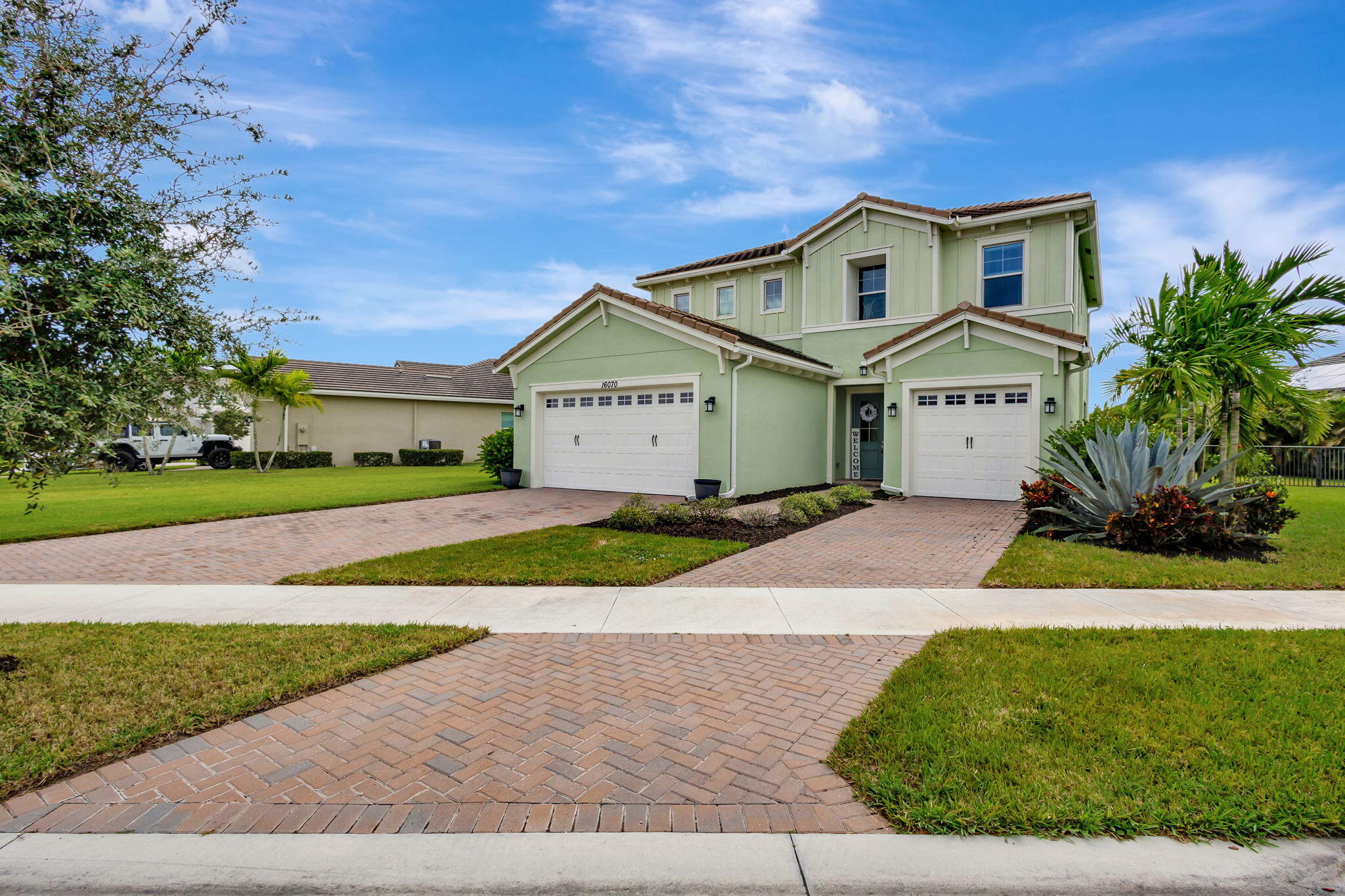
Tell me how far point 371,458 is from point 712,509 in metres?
21.7

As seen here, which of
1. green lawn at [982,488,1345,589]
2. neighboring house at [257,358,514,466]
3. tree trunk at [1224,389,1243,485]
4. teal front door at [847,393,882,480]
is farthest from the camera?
neighboring house at [257,358,514,466]

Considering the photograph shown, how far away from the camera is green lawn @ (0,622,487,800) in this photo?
333 centimetres

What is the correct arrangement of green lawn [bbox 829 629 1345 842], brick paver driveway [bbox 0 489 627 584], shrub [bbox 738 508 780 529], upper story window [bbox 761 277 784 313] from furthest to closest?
upper story window [bbox 761 277 784 313] < shrub [bbox 738 508 780 529] < brick paver driveway [bbox 0 489 627 584] < green lawn [bbox 829 629 1345 842]

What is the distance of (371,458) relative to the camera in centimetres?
2792

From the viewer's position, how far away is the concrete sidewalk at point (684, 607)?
5.46m

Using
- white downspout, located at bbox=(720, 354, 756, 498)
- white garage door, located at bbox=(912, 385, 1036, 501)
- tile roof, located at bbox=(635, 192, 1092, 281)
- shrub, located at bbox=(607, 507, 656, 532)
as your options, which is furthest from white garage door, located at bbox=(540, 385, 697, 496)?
tile roof, located at bbox=(635, 192, 1092, 281)

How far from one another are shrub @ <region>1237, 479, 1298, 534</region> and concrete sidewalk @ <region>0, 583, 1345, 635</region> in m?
2.40

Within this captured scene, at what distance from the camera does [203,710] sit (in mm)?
3713

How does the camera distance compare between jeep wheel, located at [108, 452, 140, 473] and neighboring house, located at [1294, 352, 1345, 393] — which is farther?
neighboring house, located at [1294, 352, 1345, 393]

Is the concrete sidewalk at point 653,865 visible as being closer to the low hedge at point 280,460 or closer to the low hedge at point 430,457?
the low hedge at point 280,460

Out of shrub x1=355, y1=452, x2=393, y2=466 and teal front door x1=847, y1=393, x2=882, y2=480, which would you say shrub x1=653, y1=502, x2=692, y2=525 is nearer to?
teal front door x1=847, y1=393, x2=882, y2=480

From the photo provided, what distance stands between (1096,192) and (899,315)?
488 centimetres

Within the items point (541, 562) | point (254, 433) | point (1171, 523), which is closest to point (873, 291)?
point (1171, 523)

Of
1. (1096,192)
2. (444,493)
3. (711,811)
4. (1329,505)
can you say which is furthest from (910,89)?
(711,811)
